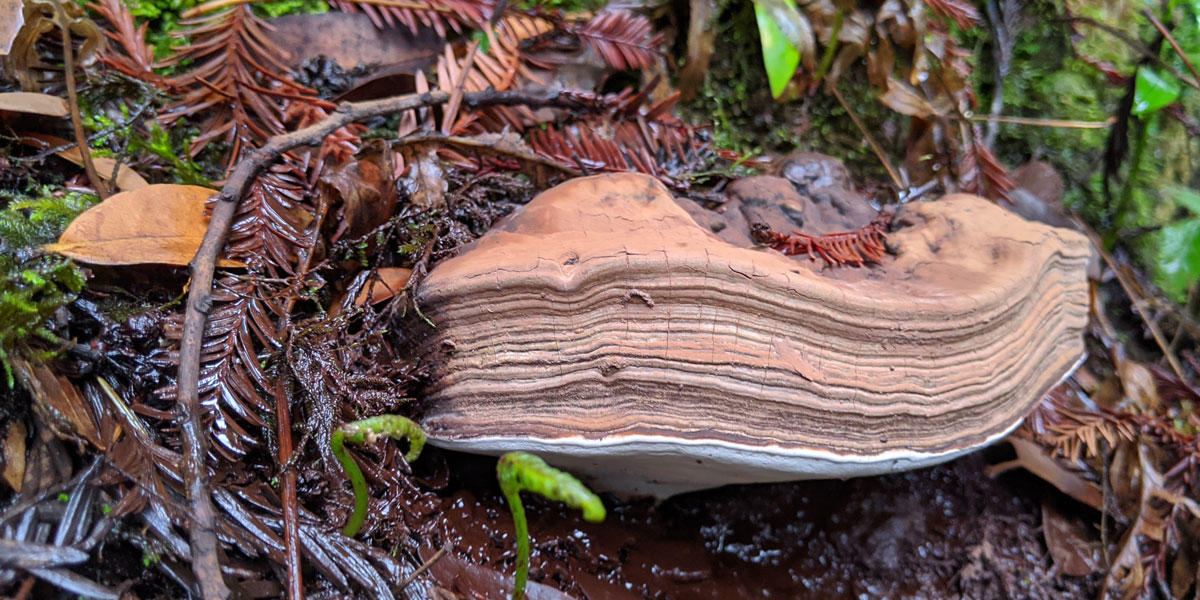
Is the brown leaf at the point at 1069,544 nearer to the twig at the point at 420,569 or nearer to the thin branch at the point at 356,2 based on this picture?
the twig at the point at 420,569

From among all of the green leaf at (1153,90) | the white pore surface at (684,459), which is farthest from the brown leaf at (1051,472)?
the green leaf at (1153,90)

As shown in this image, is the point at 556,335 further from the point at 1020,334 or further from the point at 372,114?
the point at 1020,334

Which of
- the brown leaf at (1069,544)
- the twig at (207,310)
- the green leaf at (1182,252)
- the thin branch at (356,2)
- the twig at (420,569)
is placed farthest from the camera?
the green leaf at (1182,252)

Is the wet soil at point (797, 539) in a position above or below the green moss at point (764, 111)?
below

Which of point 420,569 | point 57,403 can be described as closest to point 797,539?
point 420,569

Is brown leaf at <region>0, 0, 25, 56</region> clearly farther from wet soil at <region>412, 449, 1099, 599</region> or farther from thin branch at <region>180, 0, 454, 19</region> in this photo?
wet soil at <region>412, 449, 1099, 599</region>

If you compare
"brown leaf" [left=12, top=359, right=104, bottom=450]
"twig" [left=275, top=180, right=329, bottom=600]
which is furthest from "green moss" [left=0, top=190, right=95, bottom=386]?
"twig" [left=275, top=180, right=329, bottom=600]
